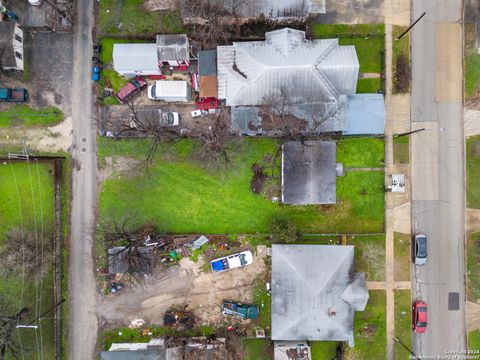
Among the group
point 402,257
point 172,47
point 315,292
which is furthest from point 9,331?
point 402,257

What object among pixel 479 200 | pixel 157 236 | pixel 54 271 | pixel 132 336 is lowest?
pixel 132 336

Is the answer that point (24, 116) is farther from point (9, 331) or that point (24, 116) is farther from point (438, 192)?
point (438, 192)

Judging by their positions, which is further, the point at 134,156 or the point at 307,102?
the point at 134,156

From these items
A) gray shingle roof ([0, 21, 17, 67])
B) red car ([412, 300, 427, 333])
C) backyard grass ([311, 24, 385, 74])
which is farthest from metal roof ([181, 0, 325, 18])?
red car ([412, 300, 427, 333])

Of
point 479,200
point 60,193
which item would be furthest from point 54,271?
point 479,200

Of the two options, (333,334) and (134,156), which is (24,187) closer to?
(134,156)

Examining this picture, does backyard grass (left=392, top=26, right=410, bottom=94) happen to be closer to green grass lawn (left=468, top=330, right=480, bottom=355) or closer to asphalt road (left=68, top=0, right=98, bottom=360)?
green grass lawn (left=468, top=330, right=480, bottom=355)

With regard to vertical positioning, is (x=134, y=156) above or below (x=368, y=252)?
above
